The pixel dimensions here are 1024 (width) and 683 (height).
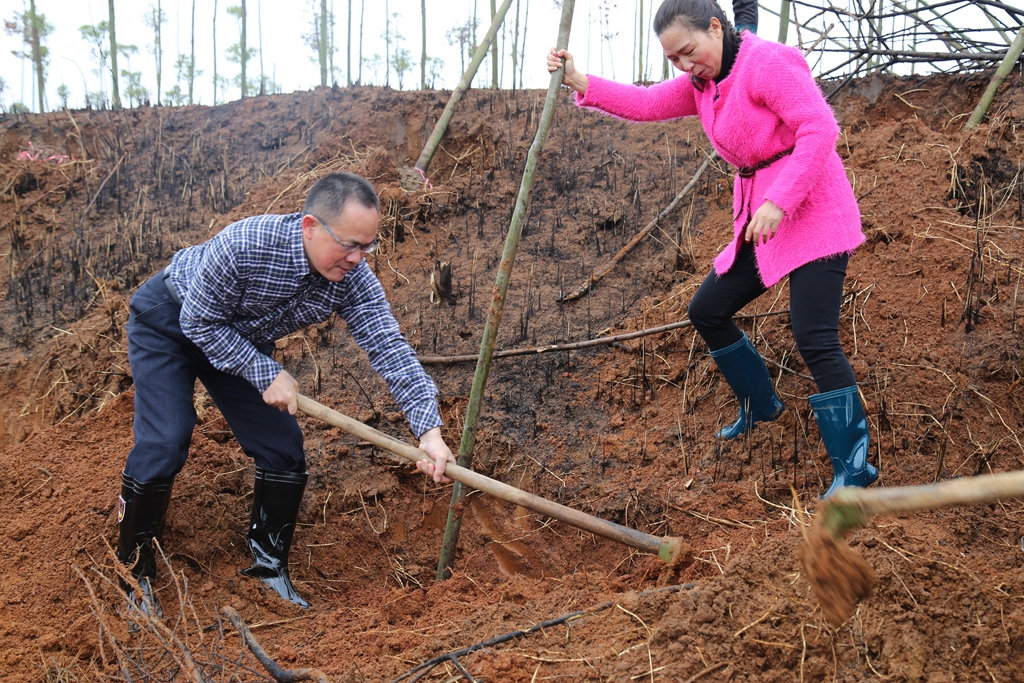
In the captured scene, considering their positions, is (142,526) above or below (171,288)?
below

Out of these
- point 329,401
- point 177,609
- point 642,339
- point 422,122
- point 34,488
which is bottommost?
point 177,609

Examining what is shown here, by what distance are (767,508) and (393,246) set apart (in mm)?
3589

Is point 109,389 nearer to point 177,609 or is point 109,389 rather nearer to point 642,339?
point 177,609

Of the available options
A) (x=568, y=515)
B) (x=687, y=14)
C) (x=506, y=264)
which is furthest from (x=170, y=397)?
(x=687, y=14)

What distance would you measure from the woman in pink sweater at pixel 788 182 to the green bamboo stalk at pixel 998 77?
9.73 feet

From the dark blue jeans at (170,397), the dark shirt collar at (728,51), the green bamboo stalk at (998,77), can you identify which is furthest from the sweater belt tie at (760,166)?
the green bamboo stalk at (998,77)

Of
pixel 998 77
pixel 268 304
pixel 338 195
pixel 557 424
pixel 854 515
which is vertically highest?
pixel 998 77

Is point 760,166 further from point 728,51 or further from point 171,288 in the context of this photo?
point 171,288

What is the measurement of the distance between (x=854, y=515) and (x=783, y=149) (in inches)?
71.6

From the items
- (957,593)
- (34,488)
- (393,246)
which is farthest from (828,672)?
(393,246)

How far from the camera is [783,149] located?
298cm

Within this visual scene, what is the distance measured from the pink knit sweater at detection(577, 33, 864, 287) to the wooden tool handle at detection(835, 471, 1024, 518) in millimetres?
1475

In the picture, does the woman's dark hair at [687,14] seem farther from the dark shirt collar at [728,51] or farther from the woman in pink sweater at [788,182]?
the dark shirt collar at [728,51]

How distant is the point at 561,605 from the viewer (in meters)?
2.80
